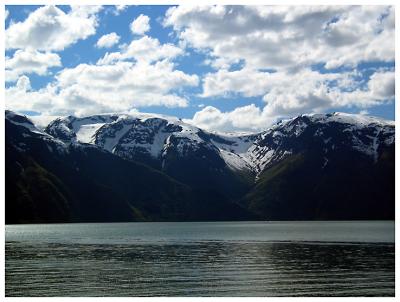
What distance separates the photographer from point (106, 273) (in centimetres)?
8919

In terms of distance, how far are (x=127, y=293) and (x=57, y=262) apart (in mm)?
41274

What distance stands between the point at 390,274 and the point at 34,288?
56.8 m

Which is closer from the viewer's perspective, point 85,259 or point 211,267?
point 211,267

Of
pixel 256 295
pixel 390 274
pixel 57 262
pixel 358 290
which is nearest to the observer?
pixel 256 295

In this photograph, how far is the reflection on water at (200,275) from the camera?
70.2 meters

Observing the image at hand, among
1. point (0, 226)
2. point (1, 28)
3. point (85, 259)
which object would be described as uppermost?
point (1, 28)

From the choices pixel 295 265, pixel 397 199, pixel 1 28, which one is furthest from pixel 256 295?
pixel 1 28

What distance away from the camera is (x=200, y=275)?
85.8m

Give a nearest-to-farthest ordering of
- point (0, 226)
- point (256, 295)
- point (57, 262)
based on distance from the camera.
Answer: point (0, 226) < point (256, 295) < point (57, 262)

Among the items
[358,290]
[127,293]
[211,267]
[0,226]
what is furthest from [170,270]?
[0,226]

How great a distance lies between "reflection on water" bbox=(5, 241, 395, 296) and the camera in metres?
70.2

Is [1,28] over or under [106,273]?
over

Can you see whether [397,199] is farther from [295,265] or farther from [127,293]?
[295,265]

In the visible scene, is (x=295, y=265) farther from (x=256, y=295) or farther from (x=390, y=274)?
(x=256, y=295)
